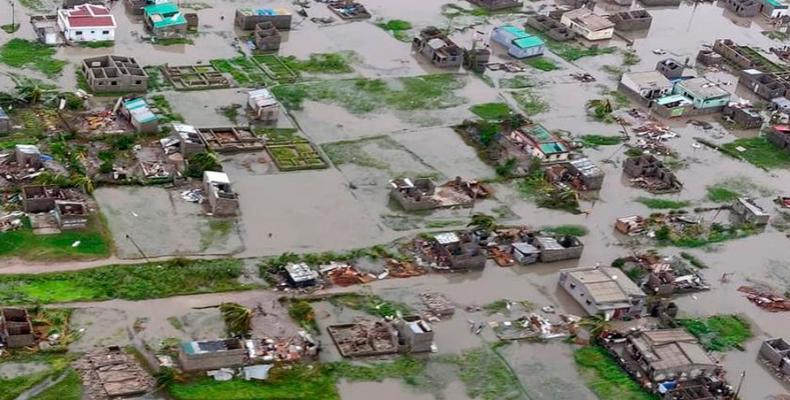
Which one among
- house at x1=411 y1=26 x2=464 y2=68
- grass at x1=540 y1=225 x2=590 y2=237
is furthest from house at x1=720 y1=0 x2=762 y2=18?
grass at x1=540 y1=225 x2=590 y2=237

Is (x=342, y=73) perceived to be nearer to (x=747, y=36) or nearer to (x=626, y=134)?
(x=626, y=134)

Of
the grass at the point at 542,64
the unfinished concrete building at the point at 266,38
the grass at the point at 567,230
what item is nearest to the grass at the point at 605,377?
the grass at the point at 567,230

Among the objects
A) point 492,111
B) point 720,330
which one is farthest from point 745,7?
point 720,330

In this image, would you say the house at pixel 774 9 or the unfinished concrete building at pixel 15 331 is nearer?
the unfinished concrete building at pixel 15 331

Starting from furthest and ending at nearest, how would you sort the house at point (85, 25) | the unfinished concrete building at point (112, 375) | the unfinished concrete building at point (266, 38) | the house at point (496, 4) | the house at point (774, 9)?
1. the house at point (774, 9)
2. the house at point (496, 4)
3. the unfinished concrete building at point (266, 38)
4. the house at point (85, 25)
5. the unfinished concrete building at point (112, 375)

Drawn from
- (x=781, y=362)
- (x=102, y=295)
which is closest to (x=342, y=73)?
(x=102, y=295)

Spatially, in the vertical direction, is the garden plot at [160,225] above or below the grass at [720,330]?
below

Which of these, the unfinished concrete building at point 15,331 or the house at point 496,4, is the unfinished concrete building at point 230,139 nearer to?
the unfinished concrete building at point 15,331

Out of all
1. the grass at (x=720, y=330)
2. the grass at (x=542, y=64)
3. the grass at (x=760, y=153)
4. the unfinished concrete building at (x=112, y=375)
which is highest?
the grass at (x=542, y=64)
